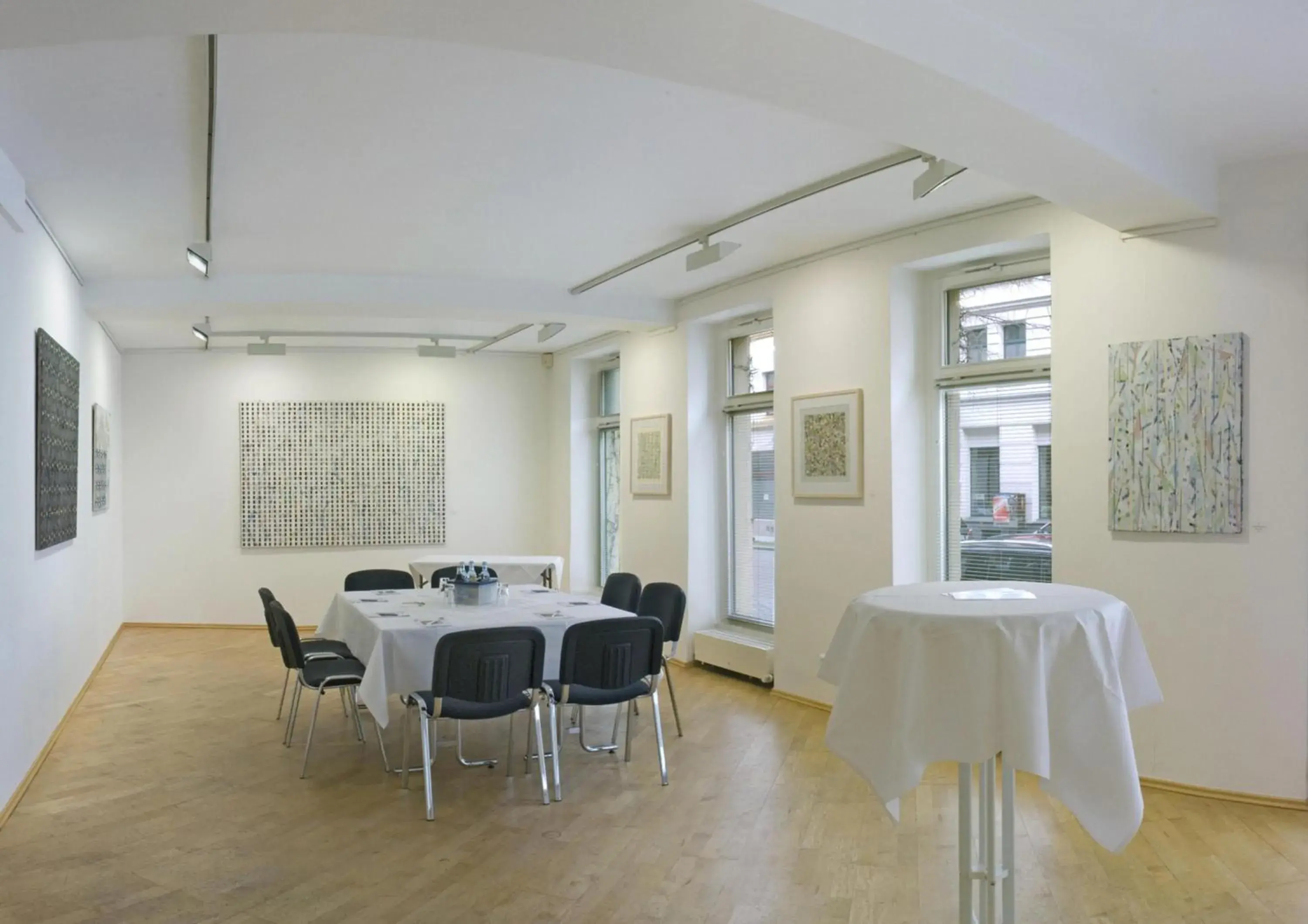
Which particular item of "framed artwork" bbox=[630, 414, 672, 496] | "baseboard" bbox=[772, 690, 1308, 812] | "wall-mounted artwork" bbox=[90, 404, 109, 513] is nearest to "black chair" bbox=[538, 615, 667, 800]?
"baseboard" bbox=[772, 690, 1308, 812]

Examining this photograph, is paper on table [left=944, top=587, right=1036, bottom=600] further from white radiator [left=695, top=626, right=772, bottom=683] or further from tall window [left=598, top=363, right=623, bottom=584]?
tall window [left=598, top=363, right=623, bottom=584]

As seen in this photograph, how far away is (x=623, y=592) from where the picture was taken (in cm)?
648

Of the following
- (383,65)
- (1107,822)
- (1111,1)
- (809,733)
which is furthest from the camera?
(809,733)

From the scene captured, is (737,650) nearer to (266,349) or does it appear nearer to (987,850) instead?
(987,850)

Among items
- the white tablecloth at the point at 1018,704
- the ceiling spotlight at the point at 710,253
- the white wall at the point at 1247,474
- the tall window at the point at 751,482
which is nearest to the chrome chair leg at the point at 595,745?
the white wall at the point at 1247,474

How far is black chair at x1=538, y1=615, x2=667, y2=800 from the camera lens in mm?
4520

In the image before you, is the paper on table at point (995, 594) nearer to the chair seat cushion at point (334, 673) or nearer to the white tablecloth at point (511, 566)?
the chair seat cushion at point (334, 673)

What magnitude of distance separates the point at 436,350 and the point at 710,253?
4.54 m

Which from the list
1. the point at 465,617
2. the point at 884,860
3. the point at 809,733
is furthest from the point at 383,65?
the point at 809,733

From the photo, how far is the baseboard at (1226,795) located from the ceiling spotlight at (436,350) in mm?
6831

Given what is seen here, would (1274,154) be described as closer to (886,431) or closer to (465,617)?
(886,431)

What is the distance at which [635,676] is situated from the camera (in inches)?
185

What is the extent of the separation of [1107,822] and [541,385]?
358 inches

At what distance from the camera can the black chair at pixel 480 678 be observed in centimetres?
423
